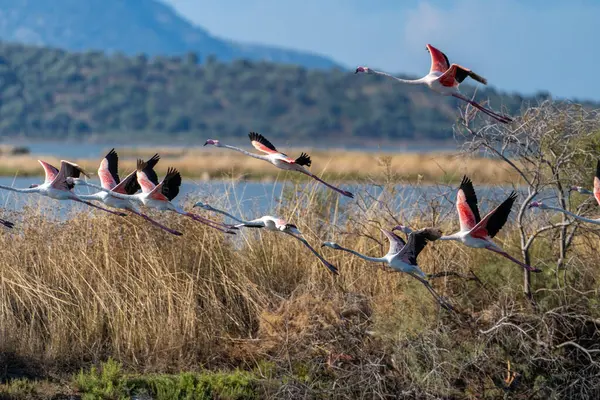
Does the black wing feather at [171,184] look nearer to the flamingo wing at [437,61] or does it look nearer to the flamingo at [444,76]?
the flamingo at [444,76]

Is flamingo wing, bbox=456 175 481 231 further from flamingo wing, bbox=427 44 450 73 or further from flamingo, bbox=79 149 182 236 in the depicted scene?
flamingo, bbox=79 149 182 236

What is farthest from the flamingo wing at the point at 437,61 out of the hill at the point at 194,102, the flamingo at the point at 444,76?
the hill at the point at 194,102

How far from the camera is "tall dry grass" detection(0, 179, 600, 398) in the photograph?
8867mm

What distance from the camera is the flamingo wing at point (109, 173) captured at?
8.41 meters

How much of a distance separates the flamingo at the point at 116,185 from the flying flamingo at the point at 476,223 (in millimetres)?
2016

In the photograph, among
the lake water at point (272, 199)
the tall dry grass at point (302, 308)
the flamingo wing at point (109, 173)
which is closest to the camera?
the flamingo wing at point (109, 173)

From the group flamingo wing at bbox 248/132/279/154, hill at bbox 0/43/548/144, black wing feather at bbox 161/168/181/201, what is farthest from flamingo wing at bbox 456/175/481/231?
hill at bbox 0/43/548/144

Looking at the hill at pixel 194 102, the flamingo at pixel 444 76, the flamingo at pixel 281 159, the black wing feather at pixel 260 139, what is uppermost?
the flamingo at pixel 444 76

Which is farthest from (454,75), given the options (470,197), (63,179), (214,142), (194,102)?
(194,102)

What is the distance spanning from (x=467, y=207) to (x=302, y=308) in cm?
224

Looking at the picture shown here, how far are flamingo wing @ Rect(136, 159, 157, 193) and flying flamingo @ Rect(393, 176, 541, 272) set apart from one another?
6.32 feet

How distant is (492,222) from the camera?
24.9 ft

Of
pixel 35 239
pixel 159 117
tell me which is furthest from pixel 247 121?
pixel 35 239

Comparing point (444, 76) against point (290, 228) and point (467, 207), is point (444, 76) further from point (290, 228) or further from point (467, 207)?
point (290, 228)
